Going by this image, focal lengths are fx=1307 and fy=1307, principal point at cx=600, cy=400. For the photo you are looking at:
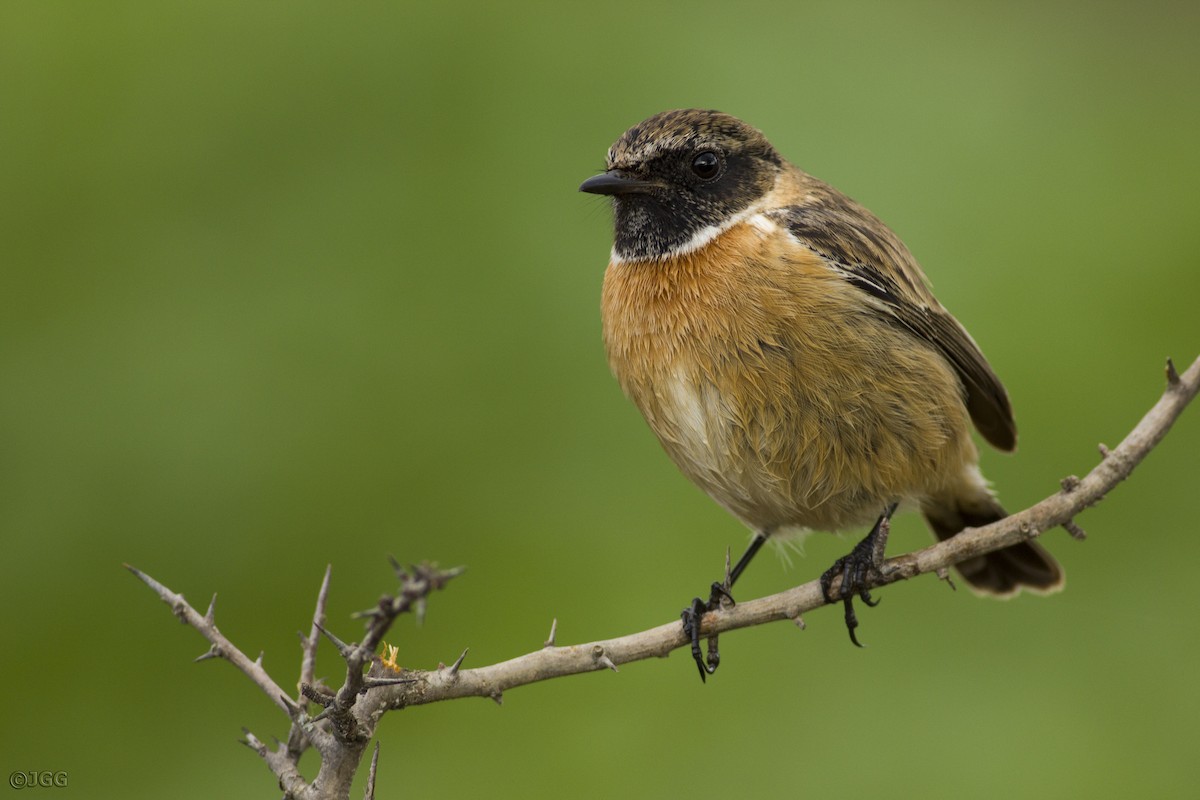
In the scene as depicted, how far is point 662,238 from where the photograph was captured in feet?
14.8

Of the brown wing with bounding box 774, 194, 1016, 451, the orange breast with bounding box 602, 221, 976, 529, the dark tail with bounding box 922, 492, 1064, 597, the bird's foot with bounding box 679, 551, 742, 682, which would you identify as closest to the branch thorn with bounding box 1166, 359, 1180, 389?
the orange breast with bounding box 602, 221, 976, 529

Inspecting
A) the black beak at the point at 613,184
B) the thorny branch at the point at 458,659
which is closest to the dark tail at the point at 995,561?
the thorny branch at the point at 458,659

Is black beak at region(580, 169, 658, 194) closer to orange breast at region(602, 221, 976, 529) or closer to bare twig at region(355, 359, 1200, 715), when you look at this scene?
orange breast at region(602, 221, 976, 529)

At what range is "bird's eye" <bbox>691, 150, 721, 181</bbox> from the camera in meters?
4.60

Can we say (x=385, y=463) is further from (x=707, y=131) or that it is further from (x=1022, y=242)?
(x=1022, y=242)

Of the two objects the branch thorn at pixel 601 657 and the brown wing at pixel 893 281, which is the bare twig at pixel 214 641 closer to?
the branch thorn at pixel 601 657

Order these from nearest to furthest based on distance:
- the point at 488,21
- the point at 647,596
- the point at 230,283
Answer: the point at 647,596 → the point at 230,283 → the point at 488,21

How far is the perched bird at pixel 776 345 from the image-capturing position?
4.14 m

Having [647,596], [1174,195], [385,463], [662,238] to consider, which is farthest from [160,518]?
[1174,195]

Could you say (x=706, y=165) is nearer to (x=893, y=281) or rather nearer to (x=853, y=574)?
(x=893, y=281)

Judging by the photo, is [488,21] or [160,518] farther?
[488,21]

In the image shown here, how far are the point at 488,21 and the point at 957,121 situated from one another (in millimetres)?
2304

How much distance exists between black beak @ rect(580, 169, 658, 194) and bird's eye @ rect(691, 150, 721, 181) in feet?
0.60

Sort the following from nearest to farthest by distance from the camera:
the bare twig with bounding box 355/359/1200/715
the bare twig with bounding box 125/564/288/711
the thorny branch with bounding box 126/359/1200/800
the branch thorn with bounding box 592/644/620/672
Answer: the thorny branch with bounding box 126/359/1200/800
the bare twig with bounding box 125/564/288/711
the bare twig with bounding box 355/359/1200/715
the branch thorn with bounding box 592/644/620/672
